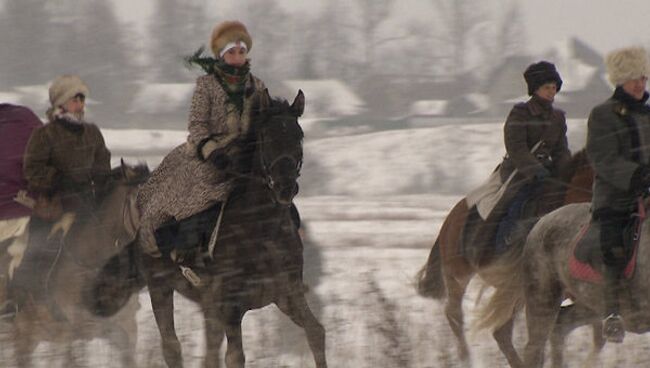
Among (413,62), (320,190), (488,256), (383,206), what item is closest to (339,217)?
(383,206)

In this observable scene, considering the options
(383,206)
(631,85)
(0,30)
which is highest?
(0,30)

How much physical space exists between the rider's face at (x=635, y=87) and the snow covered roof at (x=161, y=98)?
3564cm

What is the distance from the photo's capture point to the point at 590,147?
24.2 feet

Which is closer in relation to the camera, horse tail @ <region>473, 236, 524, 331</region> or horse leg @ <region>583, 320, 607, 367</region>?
horse leg @ <region>583, 320, 607, 367</region>

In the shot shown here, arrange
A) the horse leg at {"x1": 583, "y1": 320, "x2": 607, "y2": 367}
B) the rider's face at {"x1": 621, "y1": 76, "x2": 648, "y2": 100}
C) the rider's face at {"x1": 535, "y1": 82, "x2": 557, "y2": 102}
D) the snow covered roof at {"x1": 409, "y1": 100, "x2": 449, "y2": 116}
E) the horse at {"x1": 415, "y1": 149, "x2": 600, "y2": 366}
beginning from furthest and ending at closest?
1. the snow covered roof at {"x1": 409, "y1": 100, "x2": 449, "y2": 116}
2. the horse at {"x1": 415, "y1": 149, "x2": 600, "y2": 366}
3. the rider's face at {"x1": 535, "y1": 82, "x2": 557, "y2": 102}
4. the horse leg at {"x1": 583, "y1": 320, "x2": 607, "y2": 367}
5. the rider's face at {"x1": 621, "y1": 76, "x2": 648, "y2": 100}

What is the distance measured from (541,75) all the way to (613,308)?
244 cm

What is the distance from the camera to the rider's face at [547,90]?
9352mm

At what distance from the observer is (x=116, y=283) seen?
872 centimetres

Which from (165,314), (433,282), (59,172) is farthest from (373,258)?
(165,314)

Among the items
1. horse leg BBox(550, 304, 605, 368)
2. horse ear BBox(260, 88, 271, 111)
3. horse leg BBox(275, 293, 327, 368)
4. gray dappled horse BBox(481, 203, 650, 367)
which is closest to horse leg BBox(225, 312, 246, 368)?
horse leg BBox(275, 293, 327, 368)

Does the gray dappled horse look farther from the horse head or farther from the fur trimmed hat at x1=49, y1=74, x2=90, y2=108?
the fur trimmed hat at x1=49, y1=74, x2=90, y2=108

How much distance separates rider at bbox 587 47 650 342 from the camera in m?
7.21

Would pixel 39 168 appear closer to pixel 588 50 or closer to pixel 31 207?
pixel 31 207

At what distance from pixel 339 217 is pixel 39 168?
42.5ft
